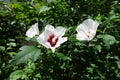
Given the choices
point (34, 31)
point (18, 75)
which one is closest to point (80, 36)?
point (34, 31)

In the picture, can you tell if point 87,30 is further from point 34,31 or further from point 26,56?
point 26,56

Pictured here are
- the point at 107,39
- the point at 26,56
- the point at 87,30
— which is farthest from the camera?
the point at 87,30

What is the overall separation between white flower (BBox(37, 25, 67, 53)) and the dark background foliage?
50 millimetres

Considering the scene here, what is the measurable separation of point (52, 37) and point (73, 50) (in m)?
0.20

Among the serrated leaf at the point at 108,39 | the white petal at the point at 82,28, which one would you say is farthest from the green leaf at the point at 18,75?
Answer: the serrated leaf at the point at 108,39

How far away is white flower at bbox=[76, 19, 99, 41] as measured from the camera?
1885mm

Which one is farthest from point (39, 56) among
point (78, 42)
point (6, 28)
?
point (6, 28)

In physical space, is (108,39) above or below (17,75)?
above

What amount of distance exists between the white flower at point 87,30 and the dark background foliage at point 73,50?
0.04m

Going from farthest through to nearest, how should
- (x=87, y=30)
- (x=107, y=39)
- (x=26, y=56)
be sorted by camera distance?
1. (x=87, y=30)
2. (x=107, y=39)
3. (x=26, y=56)

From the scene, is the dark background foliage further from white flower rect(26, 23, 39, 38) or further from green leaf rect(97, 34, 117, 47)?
white flower rect(26, 23, 39, 38)

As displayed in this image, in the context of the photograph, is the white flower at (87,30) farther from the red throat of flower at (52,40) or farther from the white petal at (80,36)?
the red throat of flower at (52,40)

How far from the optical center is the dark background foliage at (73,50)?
1954 mm

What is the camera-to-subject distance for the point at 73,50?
2.08 m
